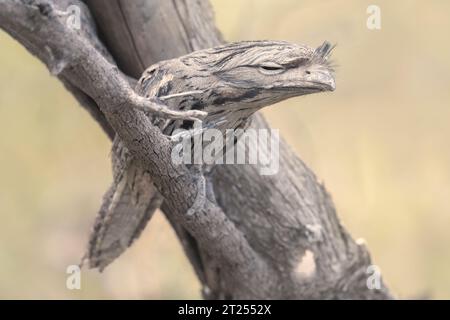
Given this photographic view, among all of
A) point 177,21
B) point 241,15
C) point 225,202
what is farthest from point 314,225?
point 241,15

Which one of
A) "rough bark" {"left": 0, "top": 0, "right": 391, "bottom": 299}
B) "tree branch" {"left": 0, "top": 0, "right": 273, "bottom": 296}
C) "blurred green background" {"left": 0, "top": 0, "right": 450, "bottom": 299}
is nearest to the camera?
"tree branch" {"left": 0, "top": 0, "right": 273, "bottom": 296}

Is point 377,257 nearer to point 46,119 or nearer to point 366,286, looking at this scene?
point 366,286

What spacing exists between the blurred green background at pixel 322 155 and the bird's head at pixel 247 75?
1.86m

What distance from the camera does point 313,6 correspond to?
395 centimetres

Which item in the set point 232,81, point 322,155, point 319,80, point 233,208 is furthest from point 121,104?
point 322,155

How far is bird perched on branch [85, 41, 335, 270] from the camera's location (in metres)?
1.80

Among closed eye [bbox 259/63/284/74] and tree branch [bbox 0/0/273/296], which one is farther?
closed eye [bbox 259/63/284/74]

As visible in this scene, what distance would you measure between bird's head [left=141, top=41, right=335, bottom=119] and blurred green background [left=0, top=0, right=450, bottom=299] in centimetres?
186

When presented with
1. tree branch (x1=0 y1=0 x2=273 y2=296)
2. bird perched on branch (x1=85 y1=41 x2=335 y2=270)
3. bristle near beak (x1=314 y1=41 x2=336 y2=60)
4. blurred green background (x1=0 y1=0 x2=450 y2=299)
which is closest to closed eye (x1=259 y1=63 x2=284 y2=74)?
bird perched on branch (x1=85 y1=41 x2=335 y2=270)

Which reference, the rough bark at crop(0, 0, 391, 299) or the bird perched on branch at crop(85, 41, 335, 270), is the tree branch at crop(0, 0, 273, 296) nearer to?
the rough bark at crop(0, 0, 391, 299)

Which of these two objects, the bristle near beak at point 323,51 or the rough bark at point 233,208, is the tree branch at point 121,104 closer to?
the rough bark at point 233,208

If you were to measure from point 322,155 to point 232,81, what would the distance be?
2393 mm

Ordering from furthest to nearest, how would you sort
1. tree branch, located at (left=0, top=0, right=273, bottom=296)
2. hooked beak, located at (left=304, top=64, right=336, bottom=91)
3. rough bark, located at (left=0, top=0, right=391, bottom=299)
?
rough bark, located at (left=0, top=0, right=391, bottom=299) < hooked beak, located at (left=304, top=64, right=336, bottom=91) < tree branch, located at (left=0, top=0, right=273, bottom=296)

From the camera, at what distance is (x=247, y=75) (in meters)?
1.84
